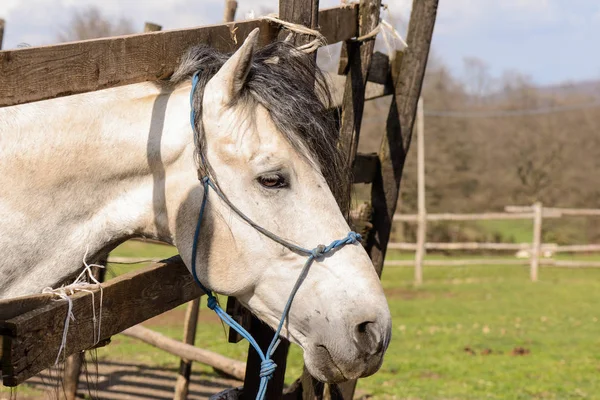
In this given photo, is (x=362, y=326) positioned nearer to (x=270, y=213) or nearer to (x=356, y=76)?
(x=270, y=213)

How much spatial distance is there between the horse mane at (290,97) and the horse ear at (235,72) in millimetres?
42

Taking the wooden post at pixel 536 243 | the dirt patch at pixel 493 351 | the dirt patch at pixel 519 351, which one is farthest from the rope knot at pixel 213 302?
the wooden post at pixel 536 243

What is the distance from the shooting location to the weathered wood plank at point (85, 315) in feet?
5.88

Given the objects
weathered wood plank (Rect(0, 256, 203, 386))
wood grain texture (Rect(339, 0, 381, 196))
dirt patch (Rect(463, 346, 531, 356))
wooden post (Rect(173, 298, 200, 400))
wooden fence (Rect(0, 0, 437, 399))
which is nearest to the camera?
weathered wood plank (Rect(0, 256, 203, 386))

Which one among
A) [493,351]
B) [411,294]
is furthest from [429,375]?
[411,294]

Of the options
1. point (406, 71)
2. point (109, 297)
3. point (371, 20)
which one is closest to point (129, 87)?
point (109, 297)

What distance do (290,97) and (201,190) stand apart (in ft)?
1.46

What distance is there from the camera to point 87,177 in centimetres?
246

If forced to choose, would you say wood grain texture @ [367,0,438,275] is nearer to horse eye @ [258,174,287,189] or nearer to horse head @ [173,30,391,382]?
horse head @ [173,30,391,382]

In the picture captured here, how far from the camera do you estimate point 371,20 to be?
3.77m

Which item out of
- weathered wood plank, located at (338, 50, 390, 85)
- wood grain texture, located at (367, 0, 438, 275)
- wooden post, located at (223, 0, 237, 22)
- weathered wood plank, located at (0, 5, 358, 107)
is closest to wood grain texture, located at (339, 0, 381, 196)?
weathered wood plank, located at (338, 50, 390, 85)

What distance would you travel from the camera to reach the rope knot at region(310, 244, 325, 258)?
2273mm

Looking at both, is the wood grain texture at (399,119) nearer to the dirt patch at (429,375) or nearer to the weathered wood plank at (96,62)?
the weathered wood plank at (96,62)

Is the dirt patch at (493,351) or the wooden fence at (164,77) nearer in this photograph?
the wooden fence at (164,77)
